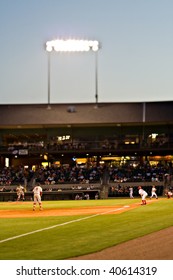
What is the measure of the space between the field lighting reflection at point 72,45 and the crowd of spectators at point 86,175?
45.4 ft

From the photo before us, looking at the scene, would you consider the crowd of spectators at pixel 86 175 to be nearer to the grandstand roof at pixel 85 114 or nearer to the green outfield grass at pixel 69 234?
the grandstand roof at pixel 85 114

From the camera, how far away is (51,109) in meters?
60.5

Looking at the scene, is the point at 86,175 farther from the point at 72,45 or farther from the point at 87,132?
the point at 72,45

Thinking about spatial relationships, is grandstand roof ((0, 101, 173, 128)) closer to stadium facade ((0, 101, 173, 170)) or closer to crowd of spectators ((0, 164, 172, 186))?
stadium facade ((0, 101, 173, 170))

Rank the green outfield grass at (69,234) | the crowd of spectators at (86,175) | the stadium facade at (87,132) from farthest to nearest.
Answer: the stadium facade at (87,132), the crowd of spectators at (86,175), the green outfield grass at (69,234)

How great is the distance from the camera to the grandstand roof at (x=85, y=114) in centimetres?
5869

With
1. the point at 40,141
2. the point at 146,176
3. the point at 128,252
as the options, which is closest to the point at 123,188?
the point at 146,176

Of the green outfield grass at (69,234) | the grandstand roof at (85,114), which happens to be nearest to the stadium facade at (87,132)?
the grandstand roof at (85,114)

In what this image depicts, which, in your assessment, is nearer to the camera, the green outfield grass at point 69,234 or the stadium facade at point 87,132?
the green outfield grass at point 69,234

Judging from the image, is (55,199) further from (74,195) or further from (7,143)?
(7,143)

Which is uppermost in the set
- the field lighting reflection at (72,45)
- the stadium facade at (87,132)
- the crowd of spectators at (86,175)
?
the field lighting reflection at (72,45)

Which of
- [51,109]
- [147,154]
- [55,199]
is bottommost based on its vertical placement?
[55,199]

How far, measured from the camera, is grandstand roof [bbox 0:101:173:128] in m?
58.7
